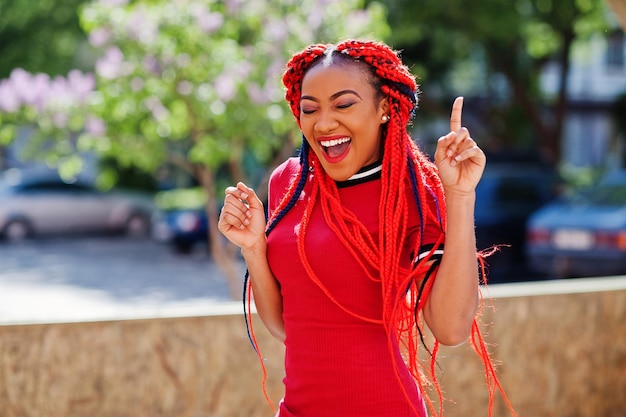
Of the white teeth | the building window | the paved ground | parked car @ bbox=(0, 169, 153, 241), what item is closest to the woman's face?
the white teeth

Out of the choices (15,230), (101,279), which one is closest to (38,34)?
(15,230)

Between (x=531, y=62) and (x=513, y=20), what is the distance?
6836 mm

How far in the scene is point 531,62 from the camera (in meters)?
23.8

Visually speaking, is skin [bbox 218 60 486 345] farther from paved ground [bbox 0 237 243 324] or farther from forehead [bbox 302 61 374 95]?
paved ground [bbox 0 237 243 324]

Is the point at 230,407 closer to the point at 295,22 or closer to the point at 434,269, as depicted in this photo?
the point at 434,269

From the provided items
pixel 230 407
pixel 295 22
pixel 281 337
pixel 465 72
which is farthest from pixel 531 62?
pixel 281 337

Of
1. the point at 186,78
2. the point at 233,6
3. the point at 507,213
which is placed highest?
the point at 233,6

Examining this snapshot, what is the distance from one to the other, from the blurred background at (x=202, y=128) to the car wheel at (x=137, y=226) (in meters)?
0.05

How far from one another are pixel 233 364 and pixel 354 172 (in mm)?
2349

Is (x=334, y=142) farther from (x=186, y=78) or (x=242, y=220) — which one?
(x=186, y=78)

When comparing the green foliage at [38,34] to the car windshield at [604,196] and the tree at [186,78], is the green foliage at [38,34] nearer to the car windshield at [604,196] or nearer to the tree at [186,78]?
the tree at [186,78]

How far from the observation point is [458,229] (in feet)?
6.54

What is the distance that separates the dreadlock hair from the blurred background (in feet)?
1.47

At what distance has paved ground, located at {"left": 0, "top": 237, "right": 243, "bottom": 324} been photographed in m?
12.1
